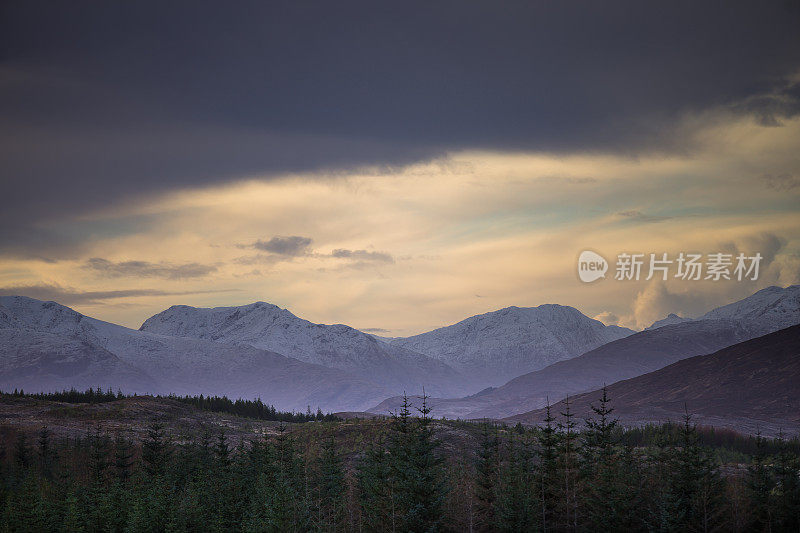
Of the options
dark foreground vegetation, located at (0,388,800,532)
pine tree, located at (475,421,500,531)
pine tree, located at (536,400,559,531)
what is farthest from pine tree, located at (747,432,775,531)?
pine tree, located at (475,421,500,531)

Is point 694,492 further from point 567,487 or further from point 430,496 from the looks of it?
point 430,496

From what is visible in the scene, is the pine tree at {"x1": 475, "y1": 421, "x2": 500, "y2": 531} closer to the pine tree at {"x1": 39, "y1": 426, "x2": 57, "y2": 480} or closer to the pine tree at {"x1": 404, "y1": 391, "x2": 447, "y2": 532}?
the pine tree at {"x1": 404, "y1": 391, "x2": 447, "y2": 532}

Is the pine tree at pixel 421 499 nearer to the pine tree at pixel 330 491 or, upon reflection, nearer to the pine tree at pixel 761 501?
the pine tree at pixel 330 491

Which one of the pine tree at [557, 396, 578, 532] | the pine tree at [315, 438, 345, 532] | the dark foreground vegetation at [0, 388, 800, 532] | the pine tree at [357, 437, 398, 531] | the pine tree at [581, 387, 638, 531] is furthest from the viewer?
the pine tree at [315, 438, 345, 532]

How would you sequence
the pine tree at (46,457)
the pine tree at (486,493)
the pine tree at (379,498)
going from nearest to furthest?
the pine tree at (379,498) < the pine tree at (486,493) < the pine tree at (46,457)

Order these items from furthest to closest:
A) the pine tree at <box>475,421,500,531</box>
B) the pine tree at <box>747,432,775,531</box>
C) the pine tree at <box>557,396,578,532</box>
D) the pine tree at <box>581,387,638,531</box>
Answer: the pine tree at <box>747,432,775,531</box>, the pine tree at <box>475,421,500,531</box>, the pine tree at <box>557,396,578,532</box>, the pine tree at <box>581,387,638,531</box>

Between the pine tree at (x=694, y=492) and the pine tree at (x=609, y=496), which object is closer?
the pine tree at (x=609, y=496)

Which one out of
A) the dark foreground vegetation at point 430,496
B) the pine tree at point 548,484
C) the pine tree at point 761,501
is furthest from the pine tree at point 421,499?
the pine tree at point 761,501

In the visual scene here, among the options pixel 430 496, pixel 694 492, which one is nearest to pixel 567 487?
pixel 694 492

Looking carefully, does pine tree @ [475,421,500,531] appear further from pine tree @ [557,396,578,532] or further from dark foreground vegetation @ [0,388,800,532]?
pine tree @ [557,396,578,532]

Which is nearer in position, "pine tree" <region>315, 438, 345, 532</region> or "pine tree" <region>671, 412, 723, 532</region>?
"pine tree" <region>671, 412, 723, 532</region>

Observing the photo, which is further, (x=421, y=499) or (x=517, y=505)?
(x=421, y=499)

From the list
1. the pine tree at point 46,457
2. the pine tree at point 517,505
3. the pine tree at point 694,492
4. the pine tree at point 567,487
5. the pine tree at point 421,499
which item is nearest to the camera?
the pine tree at point 517,505

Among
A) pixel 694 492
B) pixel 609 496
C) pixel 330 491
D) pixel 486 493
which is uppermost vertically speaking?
pixel 609 496
